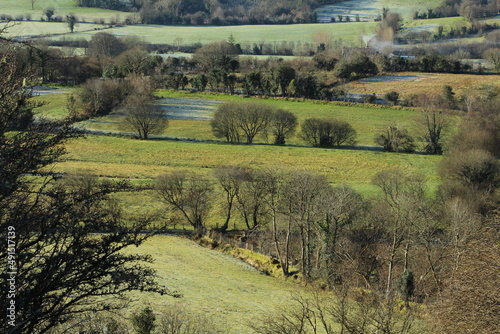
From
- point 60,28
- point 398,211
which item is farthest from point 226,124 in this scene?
point 60,28

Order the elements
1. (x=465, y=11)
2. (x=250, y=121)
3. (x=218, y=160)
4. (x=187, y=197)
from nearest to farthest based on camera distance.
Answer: (x=187, y=197) → (x=218, y=160) → (x=250, y=121) → (x=465, y=11)

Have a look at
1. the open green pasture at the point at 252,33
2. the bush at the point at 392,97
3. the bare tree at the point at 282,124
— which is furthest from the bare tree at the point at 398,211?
the open green pasture at the point at 252,33

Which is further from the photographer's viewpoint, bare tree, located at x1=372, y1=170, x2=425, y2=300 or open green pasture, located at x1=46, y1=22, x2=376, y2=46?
open green pasture, located at x1=46, y1=22, x2=376, y2=46

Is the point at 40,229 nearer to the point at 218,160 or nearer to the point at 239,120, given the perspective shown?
the point at 218,160

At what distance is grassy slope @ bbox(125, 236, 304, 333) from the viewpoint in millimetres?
23203

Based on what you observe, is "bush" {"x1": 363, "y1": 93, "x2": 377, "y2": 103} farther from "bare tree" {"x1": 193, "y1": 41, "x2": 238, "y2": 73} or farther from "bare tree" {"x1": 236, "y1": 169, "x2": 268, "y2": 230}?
"bare tree" {"x1": 236, "y1": 169, "x2": 268, "y2": 230}

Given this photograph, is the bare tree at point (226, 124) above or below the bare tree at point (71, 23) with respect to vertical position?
below

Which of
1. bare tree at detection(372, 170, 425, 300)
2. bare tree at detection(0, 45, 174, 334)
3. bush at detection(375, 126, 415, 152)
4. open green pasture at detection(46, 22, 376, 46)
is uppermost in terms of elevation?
open green pasture at detection(46, 22, 376, 46)

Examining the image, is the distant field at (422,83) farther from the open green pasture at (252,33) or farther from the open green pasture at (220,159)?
the open green pasture at (252,33)

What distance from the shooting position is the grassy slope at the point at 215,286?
76.1 ft

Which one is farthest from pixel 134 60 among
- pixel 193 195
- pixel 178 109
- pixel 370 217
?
pixel 370 217

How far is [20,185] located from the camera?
9062 mm

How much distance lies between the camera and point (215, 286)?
2744cm

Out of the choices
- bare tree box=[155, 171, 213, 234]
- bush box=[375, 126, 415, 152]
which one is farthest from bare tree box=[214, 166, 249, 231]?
bush box=[375, 126, 415, 152]
